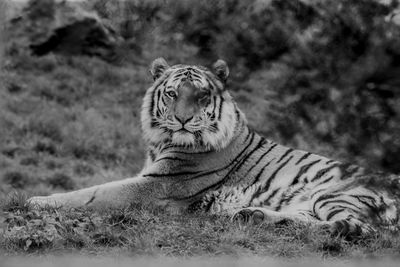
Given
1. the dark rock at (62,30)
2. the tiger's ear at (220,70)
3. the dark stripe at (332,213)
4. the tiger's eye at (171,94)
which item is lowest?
the dark stripe at (332,213)

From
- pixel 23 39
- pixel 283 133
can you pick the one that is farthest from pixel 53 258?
pixel 23 39

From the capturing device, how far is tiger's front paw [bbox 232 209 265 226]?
525cm

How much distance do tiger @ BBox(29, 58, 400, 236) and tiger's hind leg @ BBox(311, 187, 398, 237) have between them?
1 centimetres

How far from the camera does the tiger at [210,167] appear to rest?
5.93 meters

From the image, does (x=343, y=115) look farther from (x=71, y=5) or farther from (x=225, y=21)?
(x=71, y=5)

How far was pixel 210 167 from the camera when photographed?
253 inches

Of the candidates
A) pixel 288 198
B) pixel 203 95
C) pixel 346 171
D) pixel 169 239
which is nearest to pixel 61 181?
pixel 203 95

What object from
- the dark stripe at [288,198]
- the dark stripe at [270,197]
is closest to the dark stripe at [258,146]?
the dark stripe at [270,197]

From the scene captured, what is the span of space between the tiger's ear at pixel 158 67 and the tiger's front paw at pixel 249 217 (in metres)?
1.95

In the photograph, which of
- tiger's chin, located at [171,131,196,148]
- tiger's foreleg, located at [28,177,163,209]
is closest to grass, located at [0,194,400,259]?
tiger's foreleg, located at [28,177,163,209]

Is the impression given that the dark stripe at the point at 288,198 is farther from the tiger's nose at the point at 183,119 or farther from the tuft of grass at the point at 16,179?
the tuft of grass at the point at 16,179

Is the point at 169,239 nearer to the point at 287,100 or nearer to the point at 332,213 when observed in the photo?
the point at 287,100

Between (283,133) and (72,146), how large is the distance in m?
6.51

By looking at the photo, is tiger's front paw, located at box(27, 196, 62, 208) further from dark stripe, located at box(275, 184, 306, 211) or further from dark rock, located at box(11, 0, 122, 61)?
dark rock, located at box(11, 0, 122, 61)
